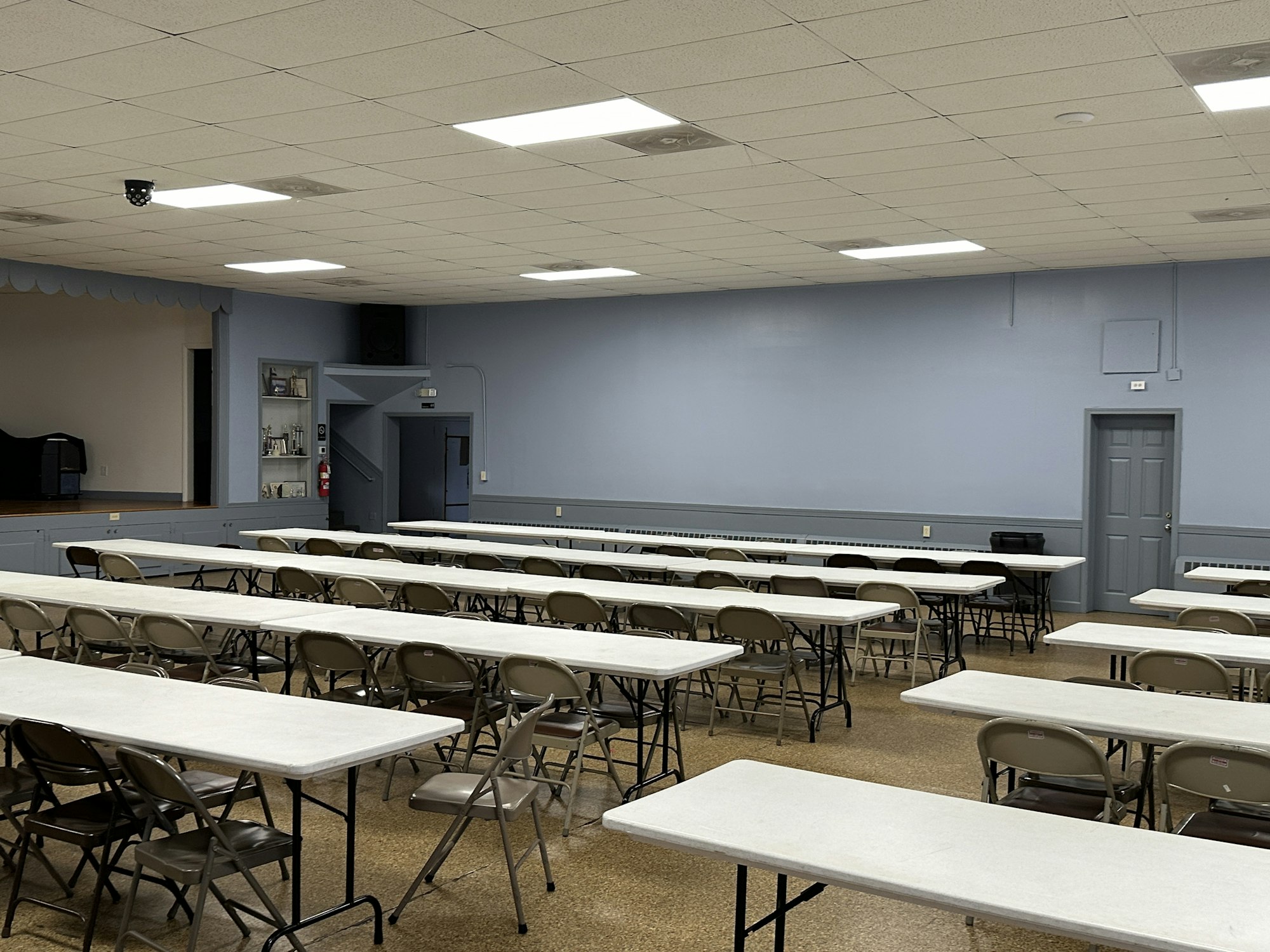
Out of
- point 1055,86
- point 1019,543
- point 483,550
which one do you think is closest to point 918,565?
point 1019,543

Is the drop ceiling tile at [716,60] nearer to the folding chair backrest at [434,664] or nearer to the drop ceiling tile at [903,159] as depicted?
the drop ceiling tile at [903,159]

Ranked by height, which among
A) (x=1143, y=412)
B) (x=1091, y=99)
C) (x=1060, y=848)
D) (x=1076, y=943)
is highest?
(x=1091, y=99)

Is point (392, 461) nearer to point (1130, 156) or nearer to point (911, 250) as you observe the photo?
point (911, 250)

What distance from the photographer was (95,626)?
18.4 ft

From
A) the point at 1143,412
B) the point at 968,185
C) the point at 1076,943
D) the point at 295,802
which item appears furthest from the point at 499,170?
the point at 1143,412

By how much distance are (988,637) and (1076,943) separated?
20.7 feet

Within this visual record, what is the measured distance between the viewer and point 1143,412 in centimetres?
1068

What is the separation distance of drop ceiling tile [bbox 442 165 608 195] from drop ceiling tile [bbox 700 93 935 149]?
1.26m

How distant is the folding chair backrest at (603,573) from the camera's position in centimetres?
792

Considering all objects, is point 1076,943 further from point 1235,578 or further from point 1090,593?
point 1090,593

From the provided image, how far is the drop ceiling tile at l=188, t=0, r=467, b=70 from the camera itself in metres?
4.36

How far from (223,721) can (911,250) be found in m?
7.76

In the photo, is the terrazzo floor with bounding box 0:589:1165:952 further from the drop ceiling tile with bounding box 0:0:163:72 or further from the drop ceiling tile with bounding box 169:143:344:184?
the drop ceiling tile with bounding box 169:143:344:184

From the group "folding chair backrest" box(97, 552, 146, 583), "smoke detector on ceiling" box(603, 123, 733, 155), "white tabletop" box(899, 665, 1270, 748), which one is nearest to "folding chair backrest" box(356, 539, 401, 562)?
"folding chair backrest" box(97, 552, 146, 583)
